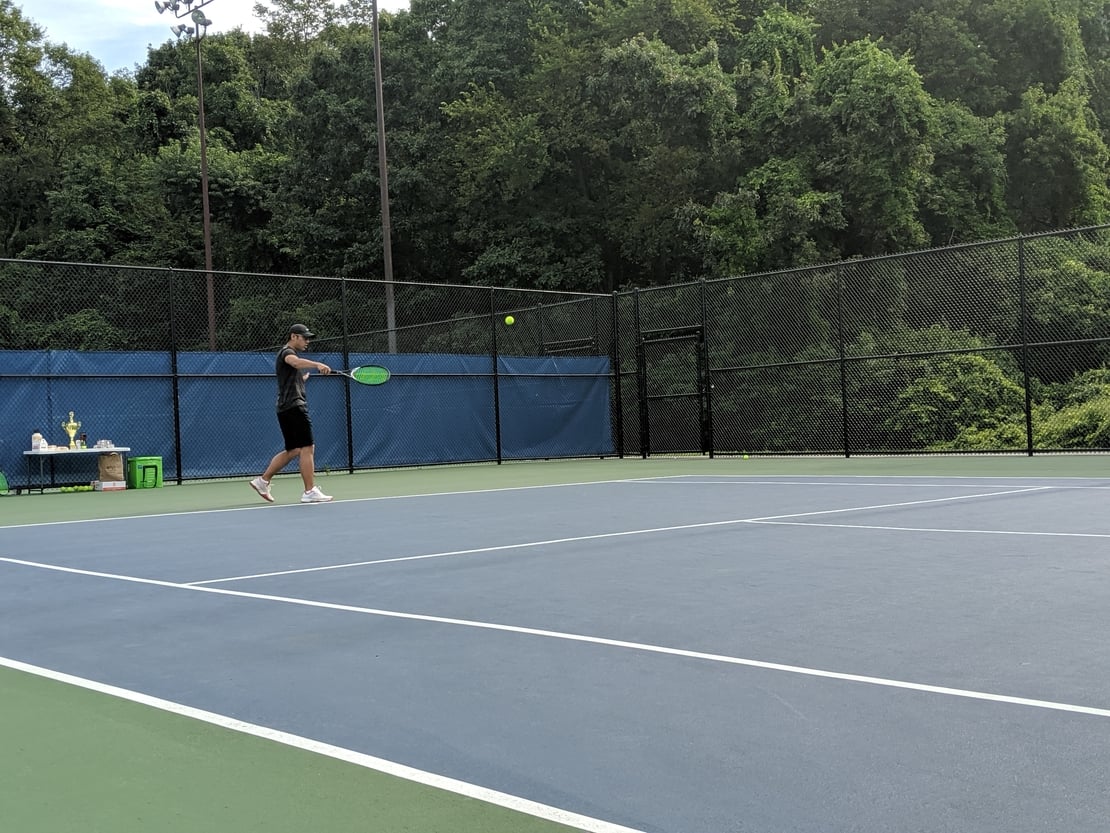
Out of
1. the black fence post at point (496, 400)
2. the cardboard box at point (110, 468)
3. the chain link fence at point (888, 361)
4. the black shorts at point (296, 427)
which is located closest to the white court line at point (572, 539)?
the black shorts at point (296, 427)

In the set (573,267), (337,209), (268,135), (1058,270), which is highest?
(268,135)

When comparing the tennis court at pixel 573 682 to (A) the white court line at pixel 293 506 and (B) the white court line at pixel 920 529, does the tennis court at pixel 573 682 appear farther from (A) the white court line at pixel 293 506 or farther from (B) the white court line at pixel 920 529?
(A) the white court line at pixel 293 506

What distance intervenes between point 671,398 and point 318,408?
18.8 ft

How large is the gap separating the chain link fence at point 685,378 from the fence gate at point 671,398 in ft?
0.12

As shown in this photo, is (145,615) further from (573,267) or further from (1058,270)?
(573,267)

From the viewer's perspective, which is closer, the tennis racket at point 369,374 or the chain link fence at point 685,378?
the tennis racket at point 369,374

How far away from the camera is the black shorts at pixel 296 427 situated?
395 inches

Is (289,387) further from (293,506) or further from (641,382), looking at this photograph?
(641,382)

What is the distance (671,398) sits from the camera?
58.0 feet

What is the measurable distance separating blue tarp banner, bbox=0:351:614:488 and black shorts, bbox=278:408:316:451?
184 inches

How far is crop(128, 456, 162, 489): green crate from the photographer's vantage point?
13656 millimetres

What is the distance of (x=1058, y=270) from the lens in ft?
58.6

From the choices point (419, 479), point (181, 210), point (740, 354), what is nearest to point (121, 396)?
point (419, 479)

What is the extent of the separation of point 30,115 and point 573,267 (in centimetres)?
2242
